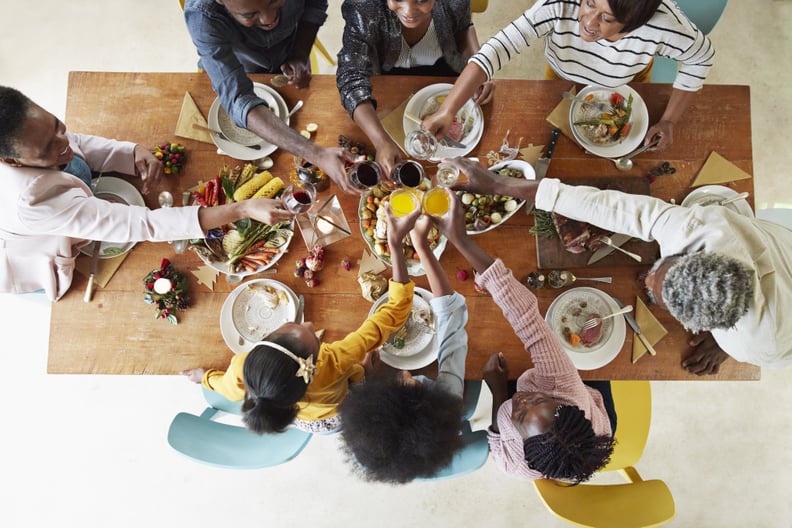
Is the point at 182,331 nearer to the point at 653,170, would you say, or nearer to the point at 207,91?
the point at 207,91

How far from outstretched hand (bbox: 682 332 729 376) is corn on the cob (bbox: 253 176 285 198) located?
177cm

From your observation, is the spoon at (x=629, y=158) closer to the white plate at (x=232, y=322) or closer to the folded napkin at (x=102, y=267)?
the white plate at (x=232, y=322)

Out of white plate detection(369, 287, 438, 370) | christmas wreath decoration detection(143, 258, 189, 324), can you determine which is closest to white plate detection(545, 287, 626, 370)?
white plate detection(369, 287, 438, 370)

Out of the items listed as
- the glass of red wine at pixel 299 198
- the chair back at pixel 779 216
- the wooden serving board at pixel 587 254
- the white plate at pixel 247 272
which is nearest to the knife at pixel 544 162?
the wooden serving board at pixel 587 254

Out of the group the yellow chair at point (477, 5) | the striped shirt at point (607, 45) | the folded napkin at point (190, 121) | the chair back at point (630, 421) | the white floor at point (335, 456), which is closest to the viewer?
the striped shirt at point (607, 45)

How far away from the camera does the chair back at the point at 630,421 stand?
2.25 metres

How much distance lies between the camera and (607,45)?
1.92 metres

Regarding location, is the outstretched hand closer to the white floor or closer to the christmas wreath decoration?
the white floor

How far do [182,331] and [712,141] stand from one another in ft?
7.60

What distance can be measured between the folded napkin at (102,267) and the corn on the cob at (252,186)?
0.53 meters

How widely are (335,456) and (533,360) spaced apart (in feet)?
5.70

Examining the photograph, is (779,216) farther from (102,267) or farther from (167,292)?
(102,267)

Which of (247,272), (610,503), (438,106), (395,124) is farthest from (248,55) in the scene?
(610,503)

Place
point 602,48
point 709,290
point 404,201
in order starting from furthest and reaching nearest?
1. point 602,48
2. point 404,201
3. point 709,290
